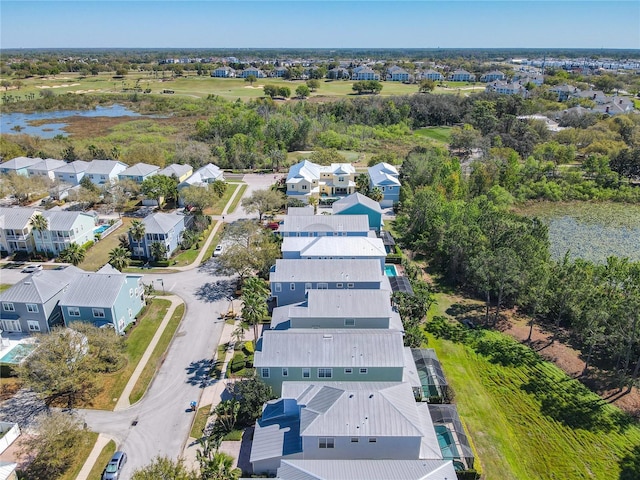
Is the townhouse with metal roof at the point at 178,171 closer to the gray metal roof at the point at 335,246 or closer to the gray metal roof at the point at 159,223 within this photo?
the gray metal roof at the point at 159,223

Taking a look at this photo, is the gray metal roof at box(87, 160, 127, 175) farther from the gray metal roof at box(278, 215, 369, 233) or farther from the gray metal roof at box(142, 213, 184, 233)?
the gray metal roof at box(278, 215, 369, 233)

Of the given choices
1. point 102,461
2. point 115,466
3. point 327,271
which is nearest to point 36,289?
point 102,461

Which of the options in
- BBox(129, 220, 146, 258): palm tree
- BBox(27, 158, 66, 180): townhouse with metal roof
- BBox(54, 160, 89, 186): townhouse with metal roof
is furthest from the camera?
BBox(27, 158, 66, 180): townhouse with metal roof

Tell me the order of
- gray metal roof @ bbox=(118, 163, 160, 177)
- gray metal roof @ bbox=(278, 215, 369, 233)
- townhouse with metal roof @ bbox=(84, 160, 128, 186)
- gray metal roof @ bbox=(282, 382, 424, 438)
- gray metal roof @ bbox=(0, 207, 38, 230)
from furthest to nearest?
townhouse with metal roof @ bbox=(84, 160, 128, 186) < gray metal roof @ bbox=(118, 163, 160, 177) < gray metal roof @ bbox=(278, 215, 369, 233) < gray metal roof @ bbox=(0, 207, 38, 230) < gray metal roof @ bbox=(282, 382, 424, 438)

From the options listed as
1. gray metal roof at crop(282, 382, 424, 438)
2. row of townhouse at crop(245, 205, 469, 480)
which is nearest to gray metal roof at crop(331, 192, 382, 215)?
row of townhouse at crop(245, 205, 469, 480)

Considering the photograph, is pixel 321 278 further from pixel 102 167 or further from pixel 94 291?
pixel 102 167

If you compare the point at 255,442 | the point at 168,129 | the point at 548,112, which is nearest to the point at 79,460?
the point at 255,442
